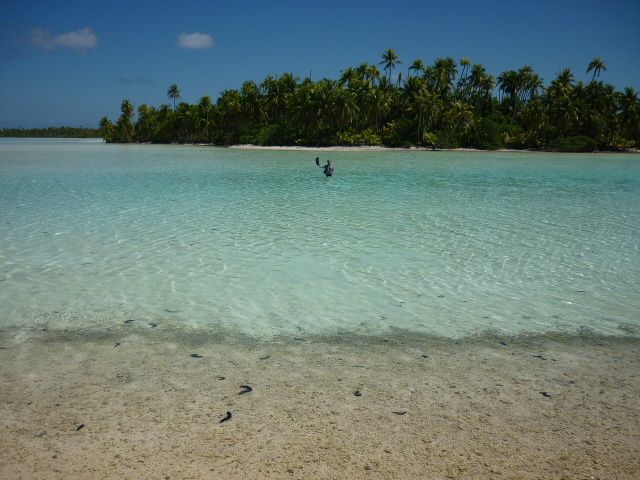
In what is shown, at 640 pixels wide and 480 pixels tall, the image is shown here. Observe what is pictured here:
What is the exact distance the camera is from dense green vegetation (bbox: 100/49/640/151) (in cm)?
7244

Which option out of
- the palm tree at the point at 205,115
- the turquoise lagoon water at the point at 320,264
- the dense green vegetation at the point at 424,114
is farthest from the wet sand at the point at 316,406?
the palm tree at the point at 205,115

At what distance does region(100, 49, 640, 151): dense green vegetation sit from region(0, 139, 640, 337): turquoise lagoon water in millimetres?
60661

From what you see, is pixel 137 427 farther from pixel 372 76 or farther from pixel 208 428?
pixel 372 76

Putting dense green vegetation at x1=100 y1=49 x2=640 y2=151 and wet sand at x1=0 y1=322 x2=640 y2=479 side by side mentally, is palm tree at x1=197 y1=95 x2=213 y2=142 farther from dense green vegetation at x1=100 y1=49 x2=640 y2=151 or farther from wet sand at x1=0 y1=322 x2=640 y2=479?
wet sand at x1=0 y1=322 x2=640 y2=479

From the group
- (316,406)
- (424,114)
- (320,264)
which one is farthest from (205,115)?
(316,406)

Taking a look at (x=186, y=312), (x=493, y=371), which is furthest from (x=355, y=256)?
(x=493, y=371)

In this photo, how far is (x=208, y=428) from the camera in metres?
3.35

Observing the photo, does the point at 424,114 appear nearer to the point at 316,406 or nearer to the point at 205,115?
the point at 205,115

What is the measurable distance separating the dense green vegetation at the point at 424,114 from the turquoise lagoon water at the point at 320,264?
199 ft

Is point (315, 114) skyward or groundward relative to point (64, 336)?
skyward

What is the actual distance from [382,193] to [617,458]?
1591 cm

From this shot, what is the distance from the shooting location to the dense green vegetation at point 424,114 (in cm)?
7244

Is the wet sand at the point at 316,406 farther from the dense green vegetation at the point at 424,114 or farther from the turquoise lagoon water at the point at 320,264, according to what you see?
the dense green vegetation at the point at 424,114

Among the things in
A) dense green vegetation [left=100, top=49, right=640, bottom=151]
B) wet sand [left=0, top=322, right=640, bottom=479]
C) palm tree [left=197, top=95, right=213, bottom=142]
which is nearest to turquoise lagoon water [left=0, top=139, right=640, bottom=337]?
wet sand [left=0, top=322, right=640, bottom=479]
